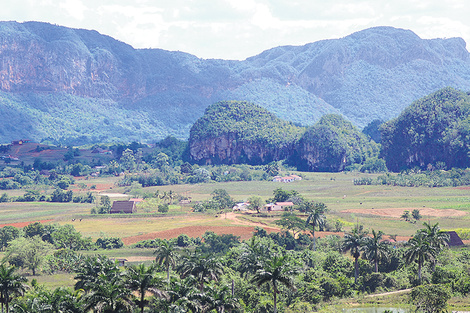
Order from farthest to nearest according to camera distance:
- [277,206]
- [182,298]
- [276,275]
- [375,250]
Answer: [277,206]
[375,250]
[276,275]
[182,298]

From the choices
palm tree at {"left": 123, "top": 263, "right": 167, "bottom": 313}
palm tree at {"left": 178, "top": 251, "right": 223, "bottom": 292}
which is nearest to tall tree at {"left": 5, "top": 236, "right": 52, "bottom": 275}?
palm tree at {"left": 178, "top": 251, "right": 223, "bottom": 292}

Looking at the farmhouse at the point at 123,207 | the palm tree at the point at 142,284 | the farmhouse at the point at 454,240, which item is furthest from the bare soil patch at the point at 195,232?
the palm tree at the point at 142,284

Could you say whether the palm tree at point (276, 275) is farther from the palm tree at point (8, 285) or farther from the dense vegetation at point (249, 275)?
the palm tree at point (8, 285)

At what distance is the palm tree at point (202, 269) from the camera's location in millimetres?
48469

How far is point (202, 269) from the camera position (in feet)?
159

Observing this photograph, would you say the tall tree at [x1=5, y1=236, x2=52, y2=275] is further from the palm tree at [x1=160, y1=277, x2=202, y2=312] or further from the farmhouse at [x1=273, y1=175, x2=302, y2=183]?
the farmhouse at [x1=273, y1=175, x2=302, y2=183]

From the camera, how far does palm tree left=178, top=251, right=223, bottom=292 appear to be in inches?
1908

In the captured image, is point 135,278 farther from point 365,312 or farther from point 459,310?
point 459,310

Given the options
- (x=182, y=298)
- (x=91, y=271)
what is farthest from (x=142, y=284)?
(x=91, y=271)

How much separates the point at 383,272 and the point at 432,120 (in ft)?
448

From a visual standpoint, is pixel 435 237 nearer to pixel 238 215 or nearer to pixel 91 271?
pixel 91 271

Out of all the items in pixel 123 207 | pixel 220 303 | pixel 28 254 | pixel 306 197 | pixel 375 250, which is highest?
pixel 375 250

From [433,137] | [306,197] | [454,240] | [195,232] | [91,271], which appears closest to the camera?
[91,271]

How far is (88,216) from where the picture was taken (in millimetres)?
113188
